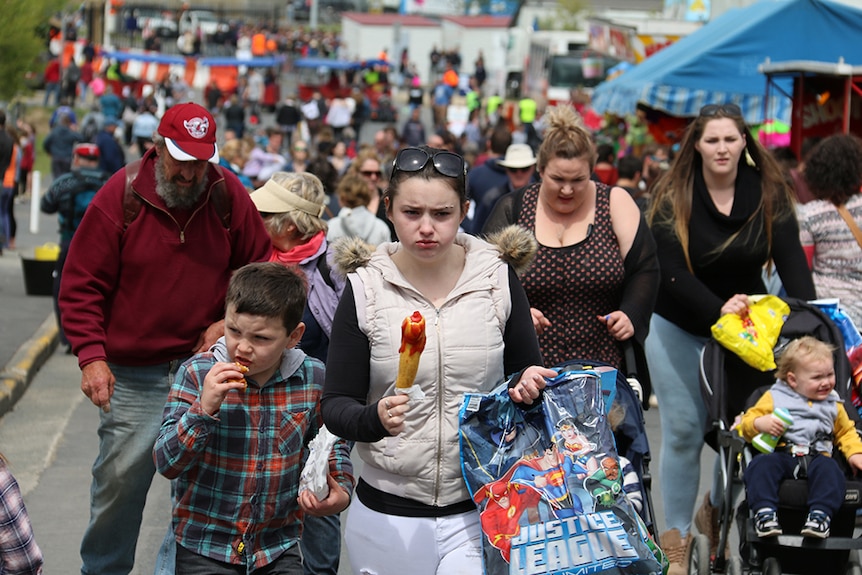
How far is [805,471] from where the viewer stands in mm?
5578

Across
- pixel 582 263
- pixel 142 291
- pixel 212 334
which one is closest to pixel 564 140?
pixel 582 263

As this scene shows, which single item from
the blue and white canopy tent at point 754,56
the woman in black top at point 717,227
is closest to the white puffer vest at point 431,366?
the woman in black top at point 717,227

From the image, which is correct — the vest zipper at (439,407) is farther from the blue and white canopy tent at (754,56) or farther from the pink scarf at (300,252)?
the blue and white canopy tent at (754,56)

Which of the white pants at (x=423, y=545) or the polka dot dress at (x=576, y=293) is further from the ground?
the polka dot dress at (x=576, y=293)

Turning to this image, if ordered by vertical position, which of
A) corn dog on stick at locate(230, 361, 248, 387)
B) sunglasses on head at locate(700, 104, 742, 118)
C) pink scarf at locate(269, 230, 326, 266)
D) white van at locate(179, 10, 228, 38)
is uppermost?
white van at locate(179, 10, 228, 38)

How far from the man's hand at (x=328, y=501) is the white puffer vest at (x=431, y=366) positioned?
0.13 m

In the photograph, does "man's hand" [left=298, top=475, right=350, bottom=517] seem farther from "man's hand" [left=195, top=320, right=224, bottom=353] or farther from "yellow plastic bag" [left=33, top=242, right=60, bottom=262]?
"yellow plastic bag" [left=33, top=242, right=60, bottom=262]

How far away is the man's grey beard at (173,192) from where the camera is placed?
5.14m

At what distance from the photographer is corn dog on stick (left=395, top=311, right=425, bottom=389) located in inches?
136

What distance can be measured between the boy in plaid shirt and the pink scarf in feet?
5.95

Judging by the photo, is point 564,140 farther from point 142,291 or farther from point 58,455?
point 58,455

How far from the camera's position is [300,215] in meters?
6.11

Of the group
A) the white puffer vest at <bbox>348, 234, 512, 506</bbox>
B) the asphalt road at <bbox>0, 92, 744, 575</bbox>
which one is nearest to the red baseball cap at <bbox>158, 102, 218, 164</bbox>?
the white puffer vest at <bbox>348, 234, 512, 506</bbox>

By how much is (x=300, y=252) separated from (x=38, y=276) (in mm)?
10829
